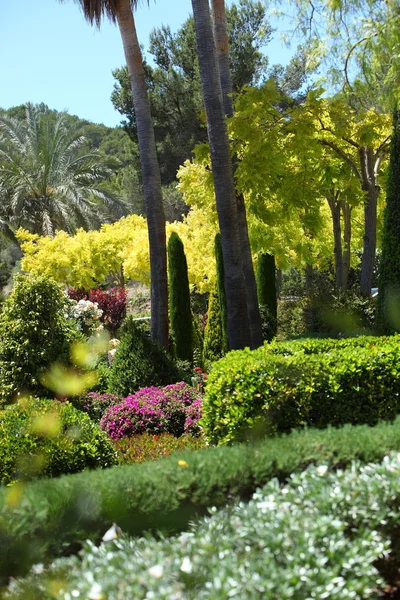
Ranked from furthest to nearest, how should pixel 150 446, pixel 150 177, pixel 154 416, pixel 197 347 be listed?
1. pixel 197 347
2. pixel 150 177
3. pixel 154 416
4. pixel 150 446

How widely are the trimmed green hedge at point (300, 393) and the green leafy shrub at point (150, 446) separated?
0.59 meters

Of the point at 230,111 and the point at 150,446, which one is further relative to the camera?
the point at 230,111

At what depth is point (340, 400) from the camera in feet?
19.2

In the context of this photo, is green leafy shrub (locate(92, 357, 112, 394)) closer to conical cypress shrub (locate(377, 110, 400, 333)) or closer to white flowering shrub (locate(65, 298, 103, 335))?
white flowering shrub (locate(65, 298, 103, 335))

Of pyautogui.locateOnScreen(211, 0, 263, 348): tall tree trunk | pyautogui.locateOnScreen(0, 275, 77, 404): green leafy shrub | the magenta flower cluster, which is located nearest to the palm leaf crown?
pyautogui.locateOnScreen(211, 0, 263, 348): tall tree trunk

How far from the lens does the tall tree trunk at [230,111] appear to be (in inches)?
457

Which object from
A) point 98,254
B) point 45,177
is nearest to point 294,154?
point 98,254

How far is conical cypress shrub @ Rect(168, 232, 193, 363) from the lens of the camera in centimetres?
1425

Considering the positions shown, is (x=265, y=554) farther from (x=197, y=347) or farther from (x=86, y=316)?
(x=197, y=347)

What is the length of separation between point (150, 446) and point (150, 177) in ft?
20.8

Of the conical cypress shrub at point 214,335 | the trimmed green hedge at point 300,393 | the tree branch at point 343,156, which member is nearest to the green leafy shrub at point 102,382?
the trimmed green hedge at point 300,393

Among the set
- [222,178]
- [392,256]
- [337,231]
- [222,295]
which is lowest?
[222,295]

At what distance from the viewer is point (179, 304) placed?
14.4 metres

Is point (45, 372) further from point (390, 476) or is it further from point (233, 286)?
point (390, 476)
